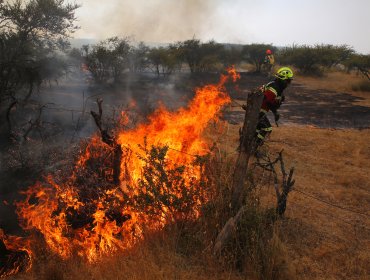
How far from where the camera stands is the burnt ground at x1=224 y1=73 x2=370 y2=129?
14738mm

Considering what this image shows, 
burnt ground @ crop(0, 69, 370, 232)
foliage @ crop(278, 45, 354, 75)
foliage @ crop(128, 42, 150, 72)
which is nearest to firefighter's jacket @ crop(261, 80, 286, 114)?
burnt ground @ crop(0, 69, 370, 232)

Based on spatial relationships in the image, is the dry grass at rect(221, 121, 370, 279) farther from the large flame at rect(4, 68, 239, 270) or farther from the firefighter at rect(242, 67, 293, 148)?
the firefighter at rect(242, 67, 293, 148)

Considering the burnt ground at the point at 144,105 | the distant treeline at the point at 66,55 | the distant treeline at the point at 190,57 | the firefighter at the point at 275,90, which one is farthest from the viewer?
the distant treeline at the point at 190,57

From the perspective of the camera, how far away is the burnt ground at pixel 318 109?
14.7m

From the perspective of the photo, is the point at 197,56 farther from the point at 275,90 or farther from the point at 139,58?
the point at 275,90

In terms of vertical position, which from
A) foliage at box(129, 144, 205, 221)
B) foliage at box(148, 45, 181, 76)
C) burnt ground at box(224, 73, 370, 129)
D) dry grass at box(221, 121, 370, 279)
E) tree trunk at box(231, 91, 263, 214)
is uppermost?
foliage at box(148, 45, 181, 76)

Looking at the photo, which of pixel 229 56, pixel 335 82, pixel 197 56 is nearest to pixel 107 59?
pixel 197 56

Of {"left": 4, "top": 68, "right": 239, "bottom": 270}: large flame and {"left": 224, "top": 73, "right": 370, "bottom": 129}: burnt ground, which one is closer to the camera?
{"left": 4, "top": 68, "right": 239, "bottom": 270}: large flame

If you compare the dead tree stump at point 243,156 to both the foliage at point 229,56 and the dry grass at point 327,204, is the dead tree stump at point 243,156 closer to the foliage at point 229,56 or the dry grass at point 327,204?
the dry grass at point 327,204

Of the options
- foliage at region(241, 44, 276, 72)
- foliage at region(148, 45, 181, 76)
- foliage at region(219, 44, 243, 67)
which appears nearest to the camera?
foliage at region(148, 45, 181, 76)

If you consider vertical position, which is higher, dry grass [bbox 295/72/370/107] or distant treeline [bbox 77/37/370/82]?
distant treeline [bbox 77/37/370/82]

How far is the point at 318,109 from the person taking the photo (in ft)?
57.3

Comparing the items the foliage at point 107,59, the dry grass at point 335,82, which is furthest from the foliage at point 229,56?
the foliage at point 107,59

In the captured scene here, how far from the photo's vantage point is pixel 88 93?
15812 mm
